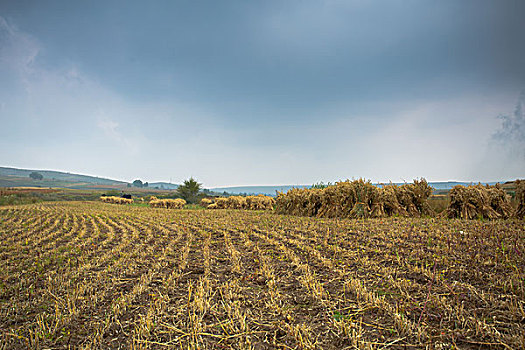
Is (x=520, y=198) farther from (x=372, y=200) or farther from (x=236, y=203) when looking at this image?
(x=236, y=203)

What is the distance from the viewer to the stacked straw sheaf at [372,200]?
35.3 feet

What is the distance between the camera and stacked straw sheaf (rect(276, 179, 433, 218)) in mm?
10764

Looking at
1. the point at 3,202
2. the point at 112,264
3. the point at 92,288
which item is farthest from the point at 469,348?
the point at 3,202

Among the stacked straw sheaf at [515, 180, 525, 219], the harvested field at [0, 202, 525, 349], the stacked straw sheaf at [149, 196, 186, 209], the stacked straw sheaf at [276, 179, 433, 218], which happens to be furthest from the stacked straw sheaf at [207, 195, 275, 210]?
the harvested field at [0, 202, 525, 349]

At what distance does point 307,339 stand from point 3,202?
41.8 m

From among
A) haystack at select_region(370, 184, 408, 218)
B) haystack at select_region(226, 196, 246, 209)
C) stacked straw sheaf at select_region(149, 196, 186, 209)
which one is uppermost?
haystack at select_region(370, 184, 408, 218)

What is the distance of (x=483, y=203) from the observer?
8.89 m

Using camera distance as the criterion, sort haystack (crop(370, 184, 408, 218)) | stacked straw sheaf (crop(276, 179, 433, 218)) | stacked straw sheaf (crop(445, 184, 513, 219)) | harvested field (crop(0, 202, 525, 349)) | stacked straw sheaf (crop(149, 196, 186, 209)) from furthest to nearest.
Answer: stacked straw sheaf (crop(149, 196, 186, 209)) → stacked straw sheaf (crop(276, 179, 433, 218)) → haystack (crop(370, 184, 408, 218)) → stacked straw sheaf (crop(445, 184, 513, 219)) → harvested field (crop(0, 202, 525, 349))

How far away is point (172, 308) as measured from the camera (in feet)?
10.3

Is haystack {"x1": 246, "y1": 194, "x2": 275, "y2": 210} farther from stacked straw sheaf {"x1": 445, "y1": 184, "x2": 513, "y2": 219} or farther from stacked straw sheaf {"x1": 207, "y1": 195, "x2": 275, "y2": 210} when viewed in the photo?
stacked straw sheaf {"x1": 445, "y1": 184, "x2": 513, "y2": 219}

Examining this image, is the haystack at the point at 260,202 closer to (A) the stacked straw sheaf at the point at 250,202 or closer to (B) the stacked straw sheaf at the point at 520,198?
(A) the stacked straw sheaf at the point at 250,202

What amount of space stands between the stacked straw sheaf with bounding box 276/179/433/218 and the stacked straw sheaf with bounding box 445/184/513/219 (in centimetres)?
156

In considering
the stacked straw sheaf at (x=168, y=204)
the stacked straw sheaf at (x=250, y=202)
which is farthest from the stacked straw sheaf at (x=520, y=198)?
the stacked straw sheaf at (x=168, y=204)

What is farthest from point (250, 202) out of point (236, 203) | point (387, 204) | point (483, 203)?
point (483, 203)
